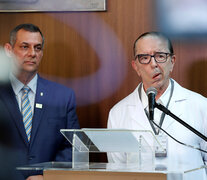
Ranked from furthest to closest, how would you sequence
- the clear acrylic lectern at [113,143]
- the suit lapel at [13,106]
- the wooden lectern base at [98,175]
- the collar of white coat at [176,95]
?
the suit lapel at [13,106] → the collar of white coat at [176,95] → the clear acrylic lectern at [113,143] → the wooden lectern base at [98,175]

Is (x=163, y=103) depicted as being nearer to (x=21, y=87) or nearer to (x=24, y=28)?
(x=21, y=87)

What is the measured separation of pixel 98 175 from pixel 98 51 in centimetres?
170

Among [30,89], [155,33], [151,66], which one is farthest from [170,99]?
[30,89]

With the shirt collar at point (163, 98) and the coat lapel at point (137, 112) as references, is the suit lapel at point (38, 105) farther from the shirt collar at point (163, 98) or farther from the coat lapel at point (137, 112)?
the shirt collar at point (163, 98)

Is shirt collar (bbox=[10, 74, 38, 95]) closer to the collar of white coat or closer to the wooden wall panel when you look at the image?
the wooden wall panel

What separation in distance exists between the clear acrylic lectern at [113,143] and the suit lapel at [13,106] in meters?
1.26

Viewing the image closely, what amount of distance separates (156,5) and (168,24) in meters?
0.18

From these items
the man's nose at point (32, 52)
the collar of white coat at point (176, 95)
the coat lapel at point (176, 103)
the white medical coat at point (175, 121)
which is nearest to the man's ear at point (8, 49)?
the man's nose at point (32, 52)

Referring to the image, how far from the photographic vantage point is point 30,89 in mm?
3127

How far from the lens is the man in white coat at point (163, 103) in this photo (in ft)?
9.07

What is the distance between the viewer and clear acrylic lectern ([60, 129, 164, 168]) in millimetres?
1745

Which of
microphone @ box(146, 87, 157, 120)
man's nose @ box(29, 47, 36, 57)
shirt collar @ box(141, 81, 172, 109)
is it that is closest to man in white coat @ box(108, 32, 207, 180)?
shirt collar @ box(141, 81, 172, 109)

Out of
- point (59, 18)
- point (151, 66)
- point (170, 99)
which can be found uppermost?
point (59, 18)

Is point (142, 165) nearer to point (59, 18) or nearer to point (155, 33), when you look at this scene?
point (155, 33)
